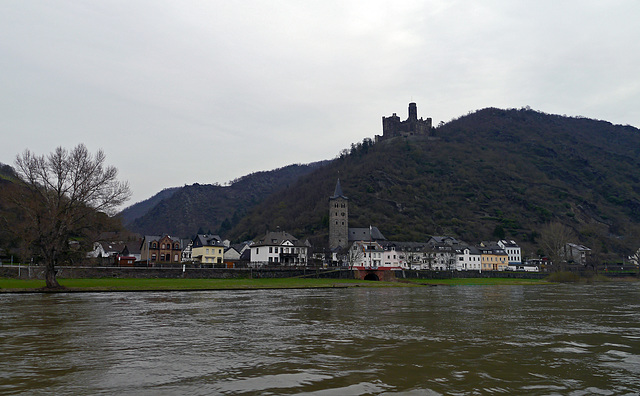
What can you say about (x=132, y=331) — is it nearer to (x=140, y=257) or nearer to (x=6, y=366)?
(x=6, y=366)

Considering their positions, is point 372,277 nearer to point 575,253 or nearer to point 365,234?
point 365,234

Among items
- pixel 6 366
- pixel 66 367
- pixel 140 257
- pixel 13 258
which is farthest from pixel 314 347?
pixel 140 257

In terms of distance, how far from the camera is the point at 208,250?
11738cm

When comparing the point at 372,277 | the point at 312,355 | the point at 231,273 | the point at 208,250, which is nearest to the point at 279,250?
the point at 208,250

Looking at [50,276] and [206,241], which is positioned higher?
[206,241]

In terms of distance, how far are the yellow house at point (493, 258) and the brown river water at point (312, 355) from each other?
114325 millimetres

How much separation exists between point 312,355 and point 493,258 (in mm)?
134230

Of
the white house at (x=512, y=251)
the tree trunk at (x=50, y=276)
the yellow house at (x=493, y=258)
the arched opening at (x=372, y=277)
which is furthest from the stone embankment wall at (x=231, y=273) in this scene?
the white house at (x=512, y=251)

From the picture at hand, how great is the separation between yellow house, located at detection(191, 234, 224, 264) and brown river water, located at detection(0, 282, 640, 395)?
90667 mm

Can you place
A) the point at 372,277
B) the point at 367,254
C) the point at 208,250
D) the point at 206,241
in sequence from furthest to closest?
the point at 367,254 → the point at 206,241 → the point at 208,250 → the point at 372,277

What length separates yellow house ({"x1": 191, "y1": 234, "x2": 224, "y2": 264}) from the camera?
11643 centimetres

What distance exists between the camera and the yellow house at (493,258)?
447 ft

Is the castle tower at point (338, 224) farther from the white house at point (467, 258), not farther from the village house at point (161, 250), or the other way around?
the village house at point (161, 250)

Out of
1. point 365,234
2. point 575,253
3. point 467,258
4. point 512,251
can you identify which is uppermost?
point 365,234
